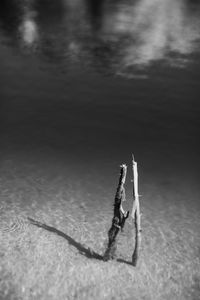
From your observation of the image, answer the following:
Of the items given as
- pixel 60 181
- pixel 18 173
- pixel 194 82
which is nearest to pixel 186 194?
pixel 60 181

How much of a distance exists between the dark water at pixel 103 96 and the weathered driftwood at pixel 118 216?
732cm

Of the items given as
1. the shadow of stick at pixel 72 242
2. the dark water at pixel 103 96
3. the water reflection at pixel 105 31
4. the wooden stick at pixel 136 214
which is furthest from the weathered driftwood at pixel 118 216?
the water reflection at pixel 105 31

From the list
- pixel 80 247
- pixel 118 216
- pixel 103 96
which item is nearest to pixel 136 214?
pixel 118 216

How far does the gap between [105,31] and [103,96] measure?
83.7 feet

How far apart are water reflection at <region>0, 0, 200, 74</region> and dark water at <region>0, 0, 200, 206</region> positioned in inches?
6.2

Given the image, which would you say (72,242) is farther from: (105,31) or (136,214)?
(105,31)

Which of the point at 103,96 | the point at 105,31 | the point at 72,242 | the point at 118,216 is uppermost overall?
the point at 105,31

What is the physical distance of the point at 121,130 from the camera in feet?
95.1

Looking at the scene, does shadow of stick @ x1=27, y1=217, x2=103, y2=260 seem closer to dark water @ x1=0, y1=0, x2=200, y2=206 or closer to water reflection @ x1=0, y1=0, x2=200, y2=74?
dark water @ x1=0, y1=0, x2=200, y2=206

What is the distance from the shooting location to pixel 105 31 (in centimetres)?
5588

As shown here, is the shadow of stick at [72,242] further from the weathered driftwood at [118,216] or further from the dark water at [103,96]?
the dark water at [103,96]

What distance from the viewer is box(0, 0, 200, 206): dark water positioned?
25406 mm

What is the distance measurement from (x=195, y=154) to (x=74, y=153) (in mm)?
9075

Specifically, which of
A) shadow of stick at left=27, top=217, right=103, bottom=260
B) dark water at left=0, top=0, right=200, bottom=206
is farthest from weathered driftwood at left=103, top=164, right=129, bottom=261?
dark water at left=0, top=0, right=200, bottom=206
